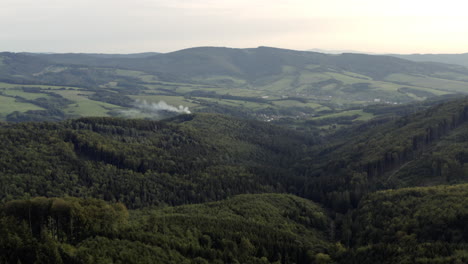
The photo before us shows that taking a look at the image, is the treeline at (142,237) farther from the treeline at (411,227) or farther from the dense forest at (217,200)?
the treeline at (411,227)

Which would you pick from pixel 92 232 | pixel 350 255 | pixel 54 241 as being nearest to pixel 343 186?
pixel 350 255

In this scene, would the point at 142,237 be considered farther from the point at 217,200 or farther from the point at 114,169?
the point at 114,169

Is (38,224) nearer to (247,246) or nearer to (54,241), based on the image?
(54,241)

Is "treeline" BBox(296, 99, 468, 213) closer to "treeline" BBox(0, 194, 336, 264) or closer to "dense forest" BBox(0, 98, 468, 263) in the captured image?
"dense forest" BBox(0, 98, 468, 263)

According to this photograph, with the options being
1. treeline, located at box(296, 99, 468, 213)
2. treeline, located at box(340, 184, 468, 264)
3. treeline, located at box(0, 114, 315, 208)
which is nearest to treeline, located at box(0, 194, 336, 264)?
treeline, located at box(340, 184, 468, 264)

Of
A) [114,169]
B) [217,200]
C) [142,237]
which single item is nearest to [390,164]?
[217,200]

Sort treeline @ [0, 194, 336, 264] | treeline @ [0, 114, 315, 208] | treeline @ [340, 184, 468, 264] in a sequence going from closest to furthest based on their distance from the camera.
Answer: treeline @ [0, 194, 336, 264] → treeline @ [340, 184, 468, 264] → treeline @ [0, 114, 315, 208]

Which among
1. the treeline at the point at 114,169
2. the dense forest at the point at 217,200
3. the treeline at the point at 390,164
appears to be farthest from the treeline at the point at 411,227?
the treeline at the point at 114,169

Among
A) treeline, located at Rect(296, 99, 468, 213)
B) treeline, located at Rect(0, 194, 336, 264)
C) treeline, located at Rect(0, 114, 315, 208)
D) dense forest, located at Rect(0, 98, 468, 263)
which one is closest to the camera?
treeline, located at Rect(0, 194, 336, 264)
